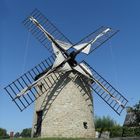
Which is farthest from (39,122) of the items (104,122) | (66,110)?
(104,122)

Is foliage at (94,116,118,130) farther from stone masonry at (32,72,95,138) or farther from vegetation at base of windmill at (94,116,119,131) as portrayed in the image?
stone masonry at (32,72,95,138)

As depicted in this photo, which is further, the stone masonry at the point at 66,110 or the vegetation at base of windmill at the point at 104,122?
the vegetation at base of windmill at the point at 104,122

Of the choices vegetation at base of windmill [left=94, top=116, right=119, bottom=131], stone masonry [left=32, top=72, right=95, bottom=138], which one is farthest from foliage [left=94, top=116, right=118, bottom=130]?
stone masonry [left=32, top=72, right=95, bottom=138]

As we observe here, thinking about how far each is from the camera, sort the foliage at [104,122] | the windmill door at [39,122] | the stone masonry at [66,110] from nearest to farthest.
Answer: the stone masonry at [66,110]
the windmill door at [39,122]
the foliage at [104,122]

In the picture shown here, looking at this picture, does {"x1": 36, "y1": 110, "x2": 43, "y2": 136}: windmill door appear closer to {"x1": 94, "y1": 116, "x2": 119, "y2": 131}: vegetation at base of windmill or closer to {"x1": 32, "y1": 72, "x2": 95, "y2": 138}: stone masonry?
{"x1": 32, "y1": 72, "x2": 95, "y2": 138}: stone masonry

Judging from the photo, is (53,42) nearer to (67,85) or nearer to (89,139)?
(67,85)

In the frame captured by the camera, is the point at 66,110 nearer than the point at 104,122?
Yes

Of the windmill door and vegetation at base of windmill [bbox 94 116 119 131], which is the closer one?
the windmill door

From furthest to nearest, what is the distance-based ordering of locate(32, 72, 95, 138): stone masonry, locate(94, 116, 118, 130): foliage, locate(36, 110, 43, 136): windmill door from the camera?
locate(94, 116, 118, 130): foliage, locate(36, 110, 43, 136): windmill door, locate(32, 72, 95, 138): stone masonry

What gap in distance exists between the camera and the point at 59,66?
2880 centimetres

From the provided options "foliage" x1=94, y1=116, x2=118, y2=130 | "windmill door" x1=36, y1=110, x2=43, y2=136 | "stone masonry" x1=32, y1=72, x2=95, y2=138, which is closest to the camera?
"stone masonry" x1=32, y1=72, x2=95, y2=138

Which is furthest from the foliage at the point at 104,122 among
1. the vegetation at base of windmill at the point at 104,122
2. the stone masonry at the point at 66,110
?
the stone masonry at the point at 66,110

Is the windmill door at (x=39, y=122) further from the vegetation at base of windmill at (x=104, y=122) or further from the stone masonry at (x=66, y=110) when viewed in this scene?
the vegetation at base of windmill at (x=104, y=122)

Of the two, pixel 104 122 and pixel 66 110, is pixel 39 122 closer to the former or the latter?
pixel 66 110
